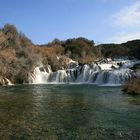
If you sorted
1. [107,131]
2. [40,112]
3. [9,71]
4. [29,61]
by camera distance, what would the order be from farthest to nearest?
1. [29,61]
2. [9,71]
3. [40,112]
4. [107,131]

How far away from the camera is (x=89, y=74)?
5359cm

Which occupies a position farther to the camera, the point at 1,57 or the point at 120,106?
the point at 1,57

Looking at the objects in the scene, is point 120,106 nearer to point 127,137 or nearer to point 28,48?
point 127,137

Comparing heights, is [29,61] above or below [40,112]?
above

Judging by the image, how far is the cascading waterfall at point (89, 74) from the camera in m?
46.9

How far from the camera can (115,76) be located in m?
47.2

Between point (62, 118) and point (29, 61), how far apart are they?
39.8m

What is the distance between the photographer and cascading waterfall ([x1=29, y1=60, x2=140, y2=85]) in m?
46.9

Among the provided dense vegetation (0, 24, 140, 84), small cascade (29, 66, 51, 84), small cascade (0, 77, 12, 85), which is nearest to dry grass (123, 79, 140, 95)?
small cascade (0, 77, 12, 85)

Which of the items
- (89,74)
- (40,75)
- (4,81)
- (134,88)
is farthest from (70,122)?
(40,75)

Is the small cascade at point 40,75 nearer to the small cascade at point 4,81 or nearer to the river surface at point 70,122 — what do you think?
the small cascade at point 4,81

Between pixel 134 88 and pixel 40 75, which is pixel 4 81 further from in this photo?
pixel 134 88

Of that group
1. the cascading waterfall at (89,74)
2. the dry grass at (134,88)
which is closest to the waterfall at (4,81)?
the cascading waterfall at (89,74)

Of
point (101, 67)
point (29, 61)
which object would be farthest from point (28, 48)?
point (101, 67)
